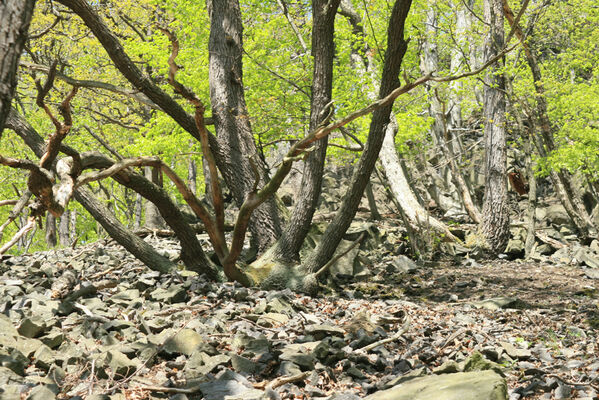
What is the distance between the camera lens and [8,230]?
A: 34281 mm

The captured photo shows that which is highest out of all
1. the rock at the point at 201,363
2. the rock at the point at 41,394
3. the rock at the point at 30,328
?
the rock at the point at 30,328

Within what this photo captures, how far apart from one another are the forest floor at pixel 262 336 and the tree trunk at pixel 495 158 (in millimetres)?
3829

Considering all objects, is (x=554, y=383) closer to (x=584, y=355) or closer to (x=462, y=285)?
(x=584, y=355)

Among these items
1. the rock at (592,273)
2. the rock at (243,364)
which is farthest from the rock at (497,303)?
the rock at (243,364)

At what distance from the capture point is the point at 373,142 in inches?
292

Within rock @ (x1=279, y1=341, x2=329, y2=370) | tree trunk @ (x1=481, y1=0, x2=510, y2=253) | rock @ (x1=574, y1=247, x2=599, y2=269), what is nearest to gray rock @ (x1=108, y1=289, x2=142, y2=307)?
rock @ (x1=279, y1=341, x2=329, y2=370)

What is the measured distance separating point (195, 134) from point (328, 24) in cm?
288

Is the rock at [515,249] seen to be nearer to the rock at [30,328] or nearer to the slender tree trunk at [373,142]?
the slender tree trunk at [373,142]

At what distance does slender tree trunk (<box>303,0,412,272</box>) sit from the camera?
684 centimetres

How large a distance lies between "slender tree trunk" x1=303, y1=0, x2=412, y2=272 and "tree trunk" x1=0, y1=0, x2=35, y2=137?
18.0 ft

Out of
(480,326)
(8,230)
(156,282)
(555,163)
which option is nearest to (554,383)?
(480,326)

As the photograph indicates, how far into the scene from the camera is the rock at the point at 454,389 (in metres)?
3.05

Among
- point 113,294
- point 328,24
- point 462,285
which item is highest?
point 328,24

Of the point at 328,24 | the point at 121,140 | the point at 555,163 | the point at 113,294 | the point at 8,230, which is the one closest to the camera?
the point at 113,294
